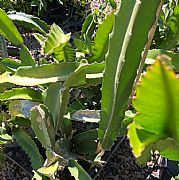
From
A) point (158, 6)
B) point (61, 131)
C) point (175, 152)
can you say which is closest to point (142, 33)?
point (158, 6)

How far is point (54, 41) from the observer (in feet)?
4.66

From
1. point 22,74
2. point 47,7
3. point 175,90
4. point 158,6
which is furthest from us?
point 47,7

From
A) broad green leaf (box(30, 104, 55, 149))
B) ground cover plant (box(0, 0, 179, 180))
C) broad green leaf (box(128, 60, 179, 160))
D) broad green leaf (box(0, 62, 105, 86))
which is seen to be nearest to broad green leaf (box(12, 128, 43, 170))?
ground cover plant (box(0, 0, 179, 180))

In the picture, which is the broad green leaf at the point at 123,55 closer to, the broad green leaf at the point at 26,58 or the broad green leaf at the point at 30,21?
the broad green leaf at the point at 26,58

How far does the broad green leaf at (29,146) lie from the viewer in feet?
4.55

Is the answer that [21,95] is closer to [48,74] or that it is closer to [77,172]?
[48,74]

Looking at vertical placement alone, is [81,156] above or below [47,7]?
below

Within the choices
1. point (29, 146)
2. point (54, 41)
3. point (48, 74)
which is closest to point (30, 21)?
point (54, 41)

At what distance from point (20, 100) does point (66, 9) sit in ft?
3.55

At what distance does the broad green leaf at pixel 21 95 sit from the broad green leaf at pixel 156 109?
0.66 m

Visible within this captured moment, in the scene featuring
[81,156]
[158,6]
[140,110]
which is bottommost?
[81,156]

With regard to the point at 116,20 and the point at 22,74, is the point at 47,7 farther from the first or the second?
the point at 116,20

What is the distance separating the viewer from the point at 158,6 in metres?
1.07

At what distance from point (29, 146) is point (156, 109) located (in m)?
0.78
